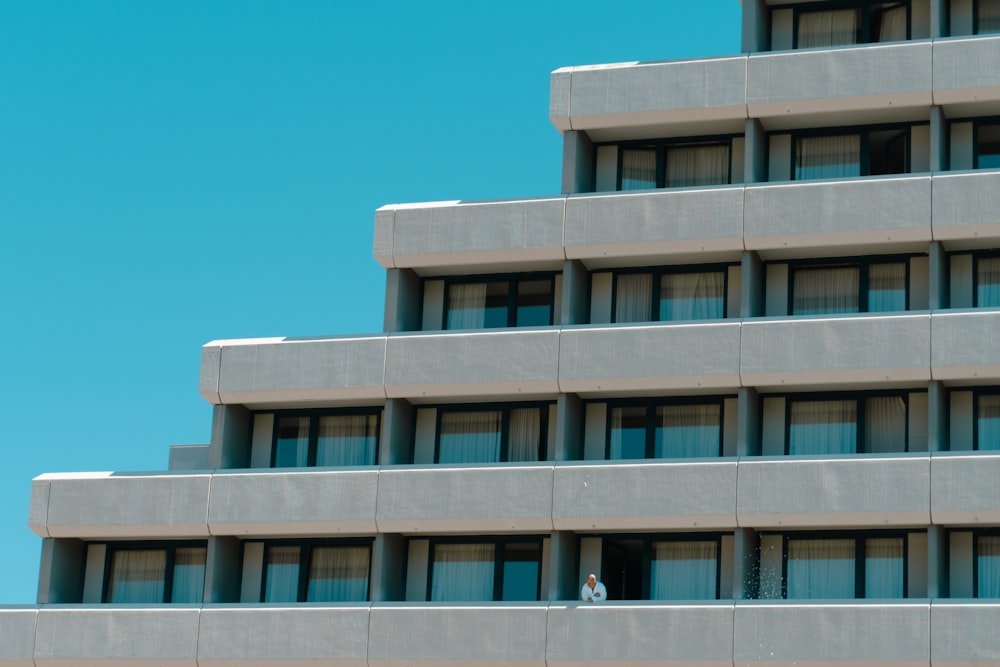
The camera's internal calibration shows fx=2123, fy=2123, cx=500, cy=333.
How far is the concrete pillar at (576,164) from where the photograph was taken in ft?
205

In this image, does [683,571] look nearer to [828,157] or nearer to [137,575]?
[828,157]

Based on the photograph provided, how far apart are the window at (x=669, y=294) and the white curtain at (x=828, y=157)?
151 inches

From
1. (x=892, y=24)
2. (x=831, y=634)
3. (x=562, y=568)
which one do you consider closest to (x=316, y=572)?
(x=562, y=568)

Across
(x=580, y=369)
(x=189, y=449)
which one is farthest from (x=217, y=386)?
(x=580, y=369)

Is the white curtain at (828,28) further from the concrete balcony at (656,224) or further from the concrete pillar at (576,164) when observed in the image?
the concrete pillar at (576,164)

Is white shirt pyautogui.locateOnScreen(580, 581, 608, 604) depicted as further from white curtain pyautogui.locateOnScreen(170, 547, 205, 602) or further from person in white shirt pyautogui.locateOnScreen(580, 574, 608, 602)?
white curtain pyautogui.locateOnScreen(170, 547, 205, 602)

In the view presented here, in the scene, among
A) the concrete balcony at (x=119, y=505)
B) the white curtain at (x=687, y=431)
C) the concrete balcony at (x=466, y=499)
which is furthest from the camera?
the concrete balcony at (x=119, y=505)

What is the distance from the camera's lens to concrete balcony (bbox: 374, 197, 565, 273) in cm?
6125

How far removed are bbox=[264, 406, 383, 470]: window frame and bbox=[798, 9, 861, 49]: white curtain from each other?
16.8m

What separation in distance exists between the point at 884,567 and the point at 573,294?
1190 centimetres

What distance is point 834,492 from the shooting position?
55812mm

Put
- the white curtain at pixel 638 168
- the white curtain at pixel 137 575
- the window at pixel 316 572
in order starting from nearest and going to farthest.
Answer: the window at pixel 316 572, the white curtain at pixel 638 168, the white curtain at pixel 137 575

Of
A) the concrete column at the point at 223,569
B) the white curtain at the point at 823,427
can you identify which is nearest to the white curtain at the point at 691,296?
the white curtain at the point at 823,427

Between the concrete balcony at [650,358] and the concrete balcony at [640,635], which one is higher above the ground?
the concrete balcony at [650,358]
